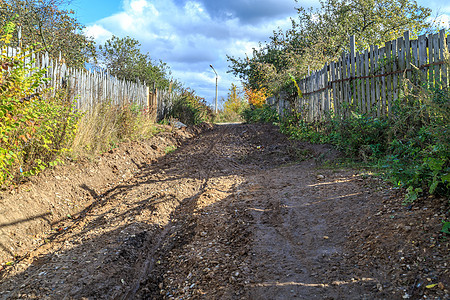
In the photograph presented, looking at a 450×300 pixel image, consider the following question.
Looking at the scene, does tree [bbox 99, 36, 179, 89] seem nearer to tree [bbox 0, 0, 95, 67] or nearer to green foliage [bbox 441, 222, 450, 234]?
tree [bbox 0, 0, 95, 67]

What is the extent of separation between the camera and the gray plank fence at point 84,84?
6491mm

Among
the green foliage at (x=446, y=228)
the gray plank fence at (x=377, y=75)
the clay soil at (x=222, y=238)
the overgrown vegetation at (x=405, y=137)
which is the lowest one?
the clay soil at (x=222, y=238)

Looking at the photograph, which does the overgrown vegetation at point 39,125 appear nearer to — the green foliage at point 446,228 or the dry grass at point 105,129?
the dry grass at point 105,129

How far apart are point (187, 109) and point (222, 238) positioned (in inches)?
543

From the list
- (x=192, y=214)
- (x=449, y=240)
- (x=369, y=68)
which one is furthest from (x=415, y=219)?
(x=369, y=68)

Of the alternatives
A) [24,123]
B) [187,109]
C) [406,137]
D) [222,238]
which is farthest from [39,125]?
[187,109]

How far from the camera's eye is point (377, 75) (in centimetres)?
676

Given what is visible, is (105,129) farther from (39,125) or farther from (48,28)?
(48,28)

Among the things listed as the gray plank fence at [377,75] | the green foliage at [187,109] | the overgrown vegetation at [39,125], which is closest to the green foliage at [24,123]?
the overgrown vegetation at [39,125]

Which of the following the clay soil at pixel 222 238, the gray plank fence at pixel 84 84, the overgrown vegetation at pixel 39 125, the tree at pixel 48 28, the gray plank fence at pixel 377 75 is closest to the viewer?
the clay soil at pixel 222 238

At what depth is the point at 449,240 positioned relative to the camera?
7.86ft

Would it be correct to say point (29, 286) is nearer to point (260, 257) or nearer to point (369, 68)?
point (260, 257)

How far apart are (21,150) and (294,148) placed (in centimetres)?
595

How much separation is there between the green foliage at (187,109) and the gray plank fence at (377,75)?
8.29 m
